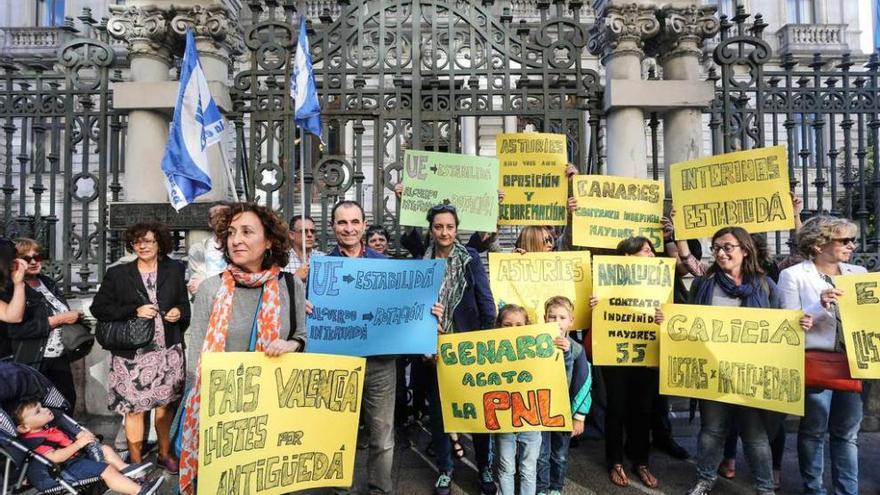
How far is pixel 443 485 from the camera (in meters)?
4.36

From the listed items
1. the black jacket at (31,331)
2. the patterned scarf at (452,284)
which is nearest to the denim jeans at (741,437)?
the patterned scarf at (452,284)

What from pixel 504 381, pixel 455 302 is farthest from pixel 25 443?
pixel 504 381

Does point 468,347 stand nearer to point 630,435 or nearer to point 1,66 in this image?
point 630,435

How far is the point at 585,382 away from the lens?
417 centimetres

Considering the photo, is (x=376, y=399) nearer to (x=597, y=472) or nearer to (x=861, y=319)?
(x=597, y=472)

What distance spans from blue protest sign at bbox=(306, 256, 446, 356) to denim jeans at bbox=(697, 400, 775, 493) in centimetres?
213

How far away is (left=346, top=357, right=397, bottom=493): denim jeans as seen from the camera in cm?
400

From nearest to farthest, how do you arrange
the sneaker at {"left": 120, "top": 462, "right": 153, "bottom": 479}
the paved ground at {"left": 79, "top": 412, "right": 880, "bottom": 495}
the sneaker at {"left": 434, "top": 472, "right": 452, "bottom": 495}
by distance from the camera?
the sneaker at {"left": 120, "top": 462, "right": 153, "bottom": 479} → the sneaker at {"left": 434, "top": 472, "right": 452, "bottom": 495} → the paved ground at {"left": 79, "top": 412, "right": 880, "bottom": 495}

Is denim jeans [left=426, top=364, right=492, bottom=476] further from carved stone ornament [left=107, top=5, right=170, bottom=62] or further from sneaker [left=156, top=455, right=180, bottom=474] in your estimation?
carved stone ornament [left=107, top=5, right=170, bottom=62]

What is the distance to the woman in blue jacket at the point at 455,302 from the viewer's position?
4.22 meters

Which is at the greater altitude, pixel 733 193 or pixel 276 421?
pixel 733 193

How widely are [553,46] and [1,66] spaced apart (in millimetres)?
6202

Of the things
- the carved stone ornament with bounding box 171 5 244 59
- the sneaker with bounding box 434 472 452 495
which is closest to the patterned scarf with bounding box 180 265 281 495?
the sneaker with bounding box 434 472 452 495

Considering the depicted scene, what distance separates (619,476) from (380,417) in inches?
79.2
